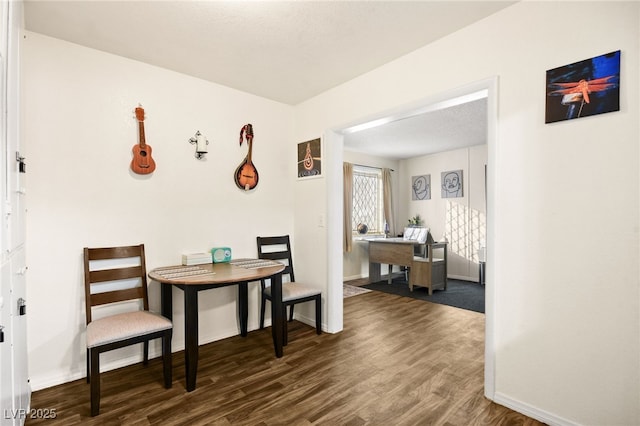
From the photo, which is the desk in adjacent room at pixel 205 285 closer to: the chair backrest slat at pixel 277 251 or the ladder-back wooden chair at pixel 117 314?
the ladder-back wooden chair at pixel 117 314

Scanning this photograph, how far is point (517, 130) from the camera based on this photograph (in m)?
1.88

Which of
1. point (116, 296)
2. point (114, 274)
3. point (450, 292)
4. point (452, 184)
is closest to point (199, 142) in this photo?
point (114, 274)

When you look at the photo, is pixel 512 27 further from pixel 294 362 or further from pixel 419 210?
pixel 419 210

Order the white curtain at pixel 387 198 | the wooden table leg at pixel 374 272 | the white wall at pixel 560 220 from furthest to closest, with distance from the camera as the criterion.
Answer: the white curtain at pixel 387 198 → the wooden table leg at pixel 374 272 → the white wall at pixel 560 220

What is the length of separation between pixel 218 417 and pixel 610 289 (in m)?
2.22

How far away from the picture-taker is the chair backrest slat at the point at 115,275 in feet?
7.39

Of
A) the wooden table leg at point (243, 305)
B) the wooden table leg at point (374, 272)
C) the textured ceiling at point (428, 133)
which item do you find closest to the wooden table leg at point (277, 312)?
the wooden table leg at point (243, 305)

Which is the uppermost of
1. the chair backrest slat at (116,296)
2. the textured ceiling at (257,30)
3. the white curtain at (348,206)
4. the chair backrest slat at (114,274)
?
the textured ceiling at (257,30)

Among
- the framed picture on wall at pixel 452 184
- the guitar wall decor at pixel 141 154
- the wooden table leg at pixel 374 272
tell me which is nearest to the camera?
the guitar wall decor at pixel 141 154

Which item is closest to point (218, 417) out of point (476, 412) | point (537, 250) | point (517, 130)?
point (476, 412)

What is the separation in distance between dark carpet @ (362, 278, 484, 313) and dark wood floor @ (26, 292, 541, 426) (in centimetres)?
116

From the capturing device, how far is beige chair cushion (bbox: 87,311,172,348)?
1882mm

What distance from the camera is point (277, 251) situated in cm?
346

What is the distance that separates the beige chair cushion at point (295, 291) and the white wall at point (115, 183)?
17.9 inches
